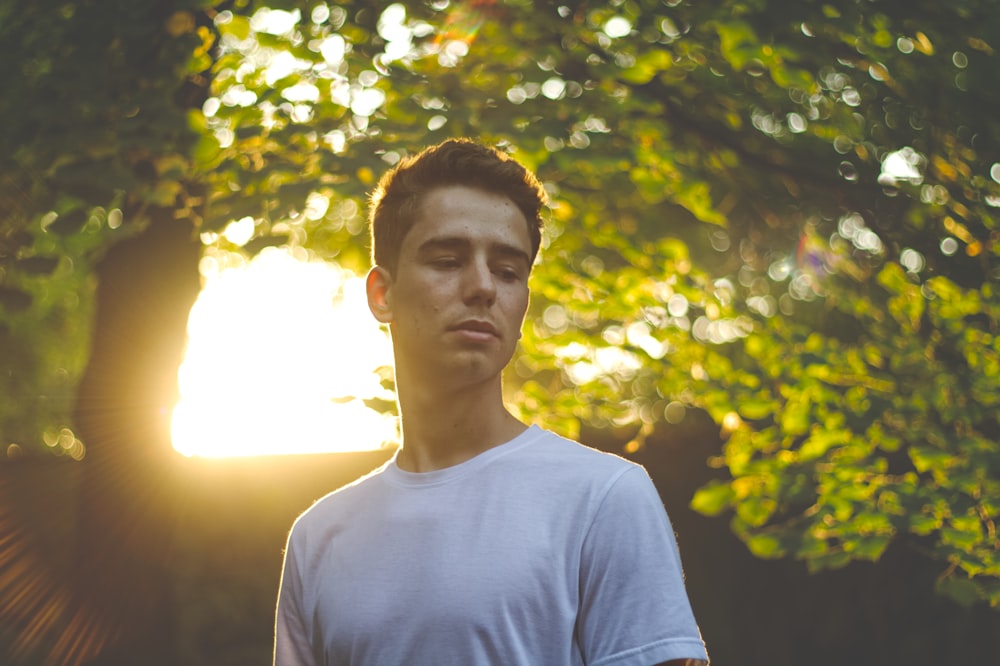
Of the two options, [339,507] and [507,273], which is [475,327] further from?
[339,507]

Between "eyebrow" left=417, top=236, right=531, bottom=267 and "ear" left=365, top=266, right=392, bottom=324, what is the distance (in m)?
0.19

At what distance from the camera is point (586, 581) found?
1814 millimetres

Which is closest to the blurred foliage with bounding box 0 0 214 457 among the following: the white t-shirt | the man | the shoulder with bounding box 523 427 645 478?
the man

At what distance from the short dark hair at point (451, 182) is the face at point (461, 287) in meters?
0.03

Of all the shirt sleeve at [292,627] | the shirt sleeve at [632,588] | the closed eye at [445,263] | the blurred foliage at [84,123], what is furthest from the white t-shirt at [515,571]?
the blurred foliage at [84,123]

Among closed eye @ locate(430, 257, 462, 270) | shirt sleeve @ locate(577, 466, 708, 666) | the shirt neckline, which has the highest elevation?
closed eye @ locate(430, 257, 462, 270)

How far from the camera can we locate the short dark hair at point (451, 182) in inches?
88.4

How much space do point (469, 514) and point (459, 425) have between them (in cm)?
26

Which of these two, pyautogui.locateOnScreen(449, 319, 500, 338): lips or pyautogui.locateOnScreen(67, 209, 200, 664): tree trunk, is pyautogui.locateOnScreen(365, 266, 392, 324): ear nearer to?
pyautogui.locateOnScreen(449, 319, 500, 338): lips

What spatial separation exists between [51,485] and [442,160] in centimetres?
1093

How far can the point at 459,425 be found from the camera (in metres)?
2.15

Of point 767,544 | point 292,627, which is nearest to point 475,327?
point 292,627

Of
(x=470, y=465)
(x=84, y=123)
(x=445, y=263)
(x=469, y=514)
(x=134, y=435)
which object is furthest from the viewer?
(x=134, y=435)

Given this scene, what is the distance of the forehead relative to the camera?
2162mm
